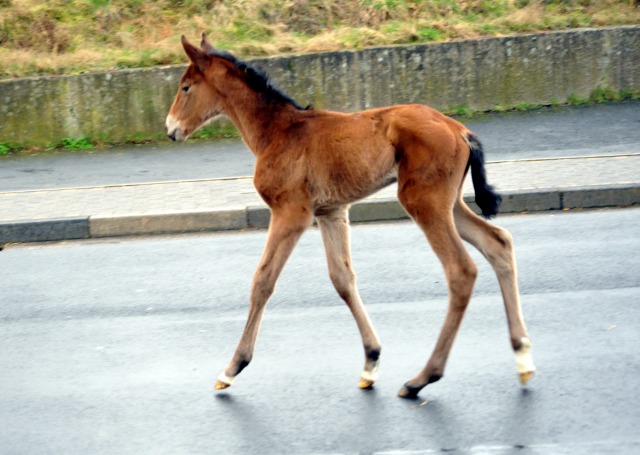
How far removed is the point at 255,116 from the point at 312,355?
4.67 feet

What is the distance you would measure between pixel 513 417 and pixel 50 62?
452 inches

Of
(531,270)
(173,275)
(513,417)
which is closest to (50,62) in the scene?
(173,275)

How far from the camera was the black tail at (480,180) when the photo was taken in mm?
3980

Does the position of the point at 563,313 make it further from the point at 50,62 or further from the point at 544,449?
the point at 50,62

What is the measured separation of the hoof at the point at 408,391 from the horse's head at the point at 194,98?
191 cm

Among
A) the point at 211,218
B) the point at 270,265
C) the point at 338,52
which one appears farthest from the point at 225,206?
the point at 338,52

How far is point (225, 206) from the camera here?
805cm

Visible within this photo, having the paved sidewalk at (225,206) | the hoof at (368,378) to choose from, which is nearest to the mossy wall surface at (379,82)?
the paved sidewalk at (225,206)

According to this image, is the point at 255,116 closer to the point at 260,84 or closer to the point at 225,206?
the point at 260,84

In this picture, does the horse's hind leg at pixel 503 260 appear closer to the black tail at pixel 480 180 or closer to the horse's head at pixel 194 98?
the black tail at pixel 480 180

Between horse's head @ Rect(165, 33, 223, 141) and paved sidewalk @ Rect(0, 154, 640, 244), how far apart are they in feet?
10.7

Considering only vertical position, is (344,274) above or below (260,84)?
below

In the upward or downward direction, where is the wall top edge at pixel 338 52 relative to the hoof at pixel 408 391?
upward

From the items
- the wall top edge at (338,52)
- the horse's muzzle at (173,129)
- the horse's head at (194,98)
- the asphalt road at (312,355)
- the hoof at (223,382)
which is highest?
the horse's head at (194,98)
